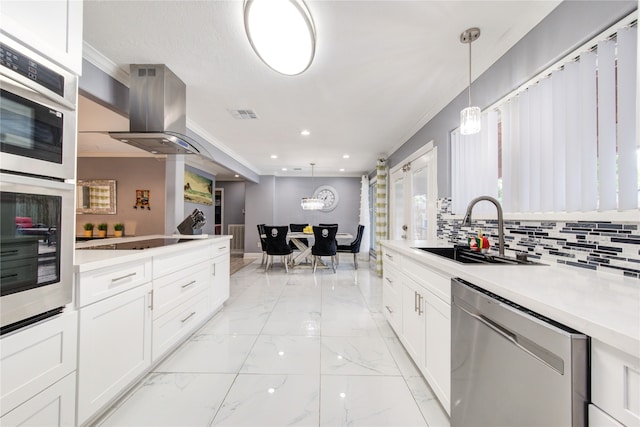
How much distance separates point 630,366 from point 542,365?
8.8 inches

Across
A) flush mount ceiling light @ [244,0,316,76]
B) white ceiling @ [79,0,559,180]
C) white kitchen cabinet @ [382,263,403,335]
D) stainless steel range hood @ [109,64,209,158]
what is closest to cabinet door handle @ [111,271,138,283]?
stainless steel range hood @ [109,64,209,158]

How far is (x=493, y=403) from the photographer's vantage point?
3.06 ft

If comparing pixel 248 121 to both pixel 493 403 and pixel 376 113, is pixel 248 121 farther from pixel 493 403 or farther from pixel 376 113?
pixel 493 403

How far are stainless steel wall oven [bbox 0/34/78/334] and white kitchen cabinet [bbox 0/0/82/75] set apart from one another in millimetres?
37

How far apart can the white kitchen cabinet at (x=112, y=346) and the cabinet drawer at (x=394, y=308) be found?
183 cm

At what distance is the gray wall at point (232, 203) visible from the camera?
8.25 meters

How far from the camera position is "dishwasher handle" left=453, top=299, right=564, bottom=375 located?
674 mm

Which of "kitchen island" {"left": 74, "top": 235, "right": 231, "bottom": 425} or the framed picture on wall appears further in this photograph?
the framed picture on wall

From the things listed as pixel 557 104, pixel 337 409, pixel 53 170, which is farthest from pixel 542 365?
pixel 53 170

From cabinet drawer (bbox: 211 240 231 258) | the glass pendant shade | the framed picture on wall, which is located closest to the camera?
the glass pendant shade

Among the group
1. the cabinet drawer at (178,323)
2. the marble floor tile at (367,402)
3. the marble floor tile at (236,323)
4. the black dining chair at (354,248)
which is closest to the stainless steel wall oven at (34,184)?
the cabinet drawer at (178,323)

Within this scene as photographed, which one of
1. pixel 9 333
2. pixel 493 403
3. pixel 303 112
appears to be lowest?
pixel 493 403

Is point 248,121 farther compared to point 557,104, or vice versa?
point 248,121

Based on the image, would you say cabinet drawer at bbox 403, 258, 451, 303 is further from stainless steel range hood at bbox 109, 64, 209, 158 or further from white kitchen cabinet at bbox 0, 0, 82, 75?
stainless steel range hood at bbox 109, 64, 209, 158
